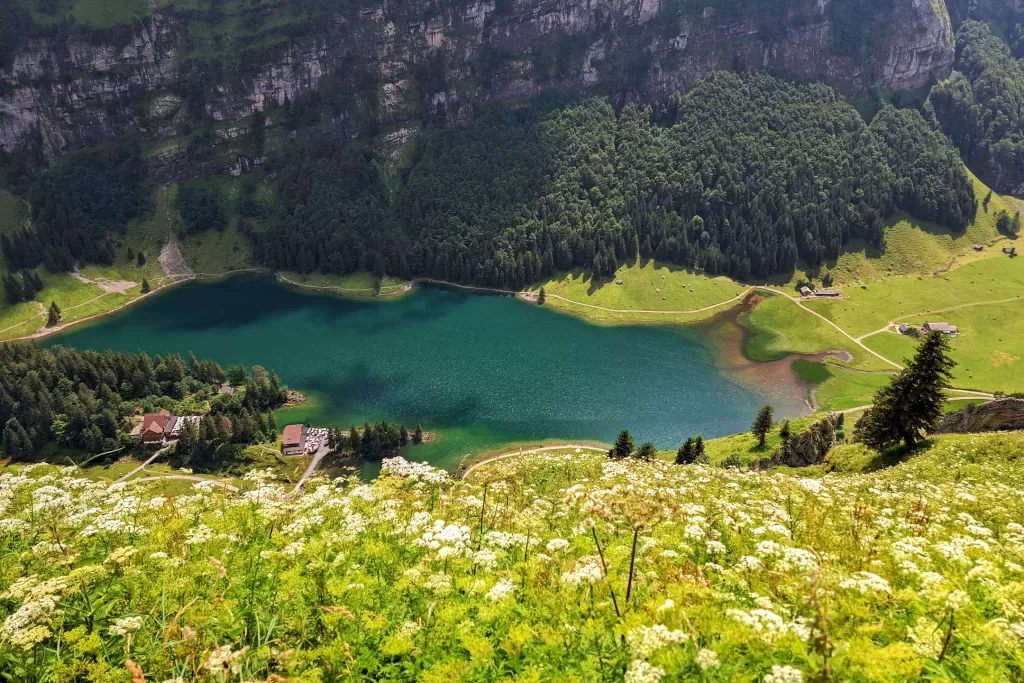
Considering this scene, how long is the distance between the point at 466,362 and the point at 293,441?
45300mm

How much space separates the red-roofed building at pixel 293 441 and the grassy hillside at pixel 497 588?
73988 millimetres

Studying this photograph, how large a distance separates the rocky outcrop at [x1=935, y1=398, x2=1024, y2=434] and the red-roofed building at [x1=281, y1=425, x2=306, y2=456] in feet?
299

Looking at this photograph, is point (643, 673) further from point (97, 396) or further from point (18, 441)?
point (97, 396)

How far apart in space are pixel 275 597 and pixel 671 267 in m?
173

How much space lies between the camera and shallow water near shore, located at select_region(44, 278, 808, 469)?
105 metres

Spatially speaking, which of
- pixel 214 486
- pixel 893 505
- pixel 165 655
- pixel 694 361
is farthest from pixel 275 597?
pixel 694 361

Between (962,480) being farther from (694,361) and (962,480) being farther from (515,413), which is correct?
(694,361)

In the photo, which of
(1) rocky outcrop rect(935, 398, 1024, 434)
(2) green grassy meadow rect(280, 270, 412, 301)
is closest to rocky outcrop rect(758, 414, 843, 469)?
(1) rocky outcrop rect(935, 398, 1024, 434)

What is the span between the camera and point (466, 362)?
5037 inches

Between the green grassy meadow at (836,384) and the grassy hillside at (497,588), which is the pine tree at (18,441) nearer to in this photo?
the grassy hillside at (497,588)

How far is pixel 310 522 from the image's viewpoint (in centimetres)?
2016

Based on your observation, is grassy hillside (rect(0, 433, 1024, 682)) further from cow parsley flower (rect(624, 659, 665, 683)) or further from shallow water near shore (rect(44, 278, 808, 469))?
shallow water near shore (rect(44, 278, 808, 469))

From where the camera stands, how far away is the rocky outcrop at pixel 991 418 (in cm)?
4912

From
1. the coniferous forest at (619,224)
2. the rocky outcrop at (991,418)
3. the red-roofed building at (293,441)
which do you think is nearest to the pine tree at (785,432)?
the rocky outcrop at (991,418)
